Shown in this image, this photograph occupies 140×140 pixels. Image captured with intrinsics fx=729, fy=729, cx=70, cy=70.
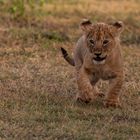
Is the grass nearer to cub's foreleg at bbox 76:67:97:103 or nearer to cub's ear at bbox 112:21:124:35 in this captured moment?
cub's foreleg at bbox 76:67:97:103

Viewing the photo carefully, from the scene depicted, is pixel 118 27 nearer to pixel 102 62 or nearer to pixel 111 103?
pixel 102 62

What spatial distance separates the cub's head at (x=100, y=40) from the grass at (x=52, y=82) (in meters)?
0.54

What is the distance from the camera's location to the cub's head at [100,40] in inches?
281

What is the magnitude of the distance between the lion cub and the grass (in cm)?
16

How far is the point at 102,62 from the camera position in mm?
7188

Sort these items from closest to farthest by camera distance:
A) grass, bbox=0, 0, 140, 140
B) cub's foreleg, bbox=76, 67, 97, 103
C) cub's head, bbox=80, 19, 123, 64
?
grass, bbox=0, 0, 140, 140
cub's head, bbox=80, 19, 123, 64
cub's foreleg, bbox=76, 67, 97, 103

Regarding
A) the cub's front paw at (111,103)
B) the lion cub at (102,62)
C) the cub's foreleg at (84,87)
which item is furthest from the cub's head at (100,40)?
the cub's front paw at (111,103)

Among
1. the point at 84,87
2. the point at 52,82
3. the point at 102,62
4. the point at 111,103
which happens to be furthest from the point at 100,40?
the point at 52,82

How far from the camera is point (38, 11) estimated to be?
521 inches

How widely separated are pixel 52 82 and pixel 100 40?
1.55 metres

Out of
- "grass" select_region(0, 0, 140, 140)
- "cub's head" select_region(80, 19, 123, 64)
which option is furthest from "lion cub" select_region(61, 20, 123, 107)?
"grass" select_region(0, 0, 140, 140)

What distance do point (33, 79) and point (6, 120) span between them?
1.90 metres

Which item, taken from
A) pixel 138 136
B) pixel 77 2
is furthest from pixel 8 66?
pixel 77 2

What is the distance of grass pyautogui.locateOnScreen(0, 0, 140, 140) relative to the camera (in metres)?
6.52
